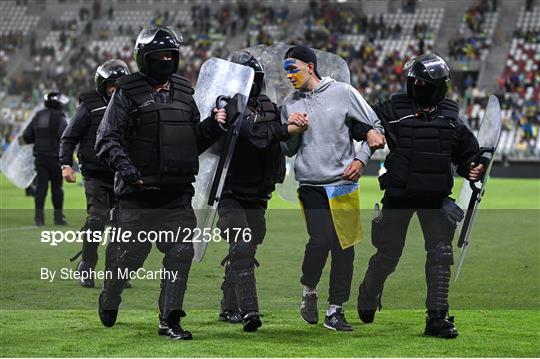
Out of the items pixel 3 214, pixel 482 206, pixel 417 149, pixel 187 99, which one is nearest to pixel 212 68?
pixel 187 99

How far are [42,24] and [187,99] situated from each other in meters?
53.6

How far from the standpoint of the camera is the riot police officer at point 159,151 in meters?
7.44

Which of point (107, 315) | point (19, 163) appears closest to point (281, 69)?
point (107, 315)

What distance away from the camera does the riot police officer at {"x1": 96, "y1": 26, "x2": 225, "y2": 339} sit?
7438 millimetres

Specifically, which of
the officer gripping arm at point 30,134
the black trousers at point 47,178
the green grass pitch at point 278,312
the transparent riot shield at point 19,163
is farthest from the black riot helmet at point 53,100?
the green grass pitch at point 278,312

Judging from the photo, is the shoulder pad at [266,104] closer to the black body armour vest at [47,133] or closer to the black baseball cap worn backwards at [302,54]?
the black baseball cap worn backwards at [302,54]

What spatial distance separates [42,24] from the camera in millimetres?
59500

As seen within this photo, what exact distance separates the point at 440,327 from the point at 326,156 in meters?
1.41

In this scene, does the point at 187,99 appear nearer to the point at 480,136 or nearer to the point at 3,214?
the point at 480,136

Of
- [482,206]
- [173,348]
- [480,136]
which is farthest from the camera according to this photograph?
[482,206]

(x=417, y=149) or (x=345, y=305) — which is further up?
(x=417, y=149)

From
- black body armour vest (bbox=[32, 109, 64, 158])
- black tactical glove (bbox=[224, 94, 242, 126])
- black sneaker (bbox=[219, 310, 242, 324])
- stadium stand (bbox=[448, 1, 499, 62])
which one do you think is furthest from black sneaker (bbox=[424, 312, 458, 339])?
stadium stand (bbox=[448, 1, 499, 62])

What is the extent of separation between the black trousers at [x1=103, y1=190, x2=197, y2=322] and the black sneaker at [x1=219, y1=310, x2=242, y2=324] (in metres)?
0.74

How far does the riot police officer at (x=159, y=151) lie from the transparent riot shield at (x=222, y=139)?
19 centimetres
